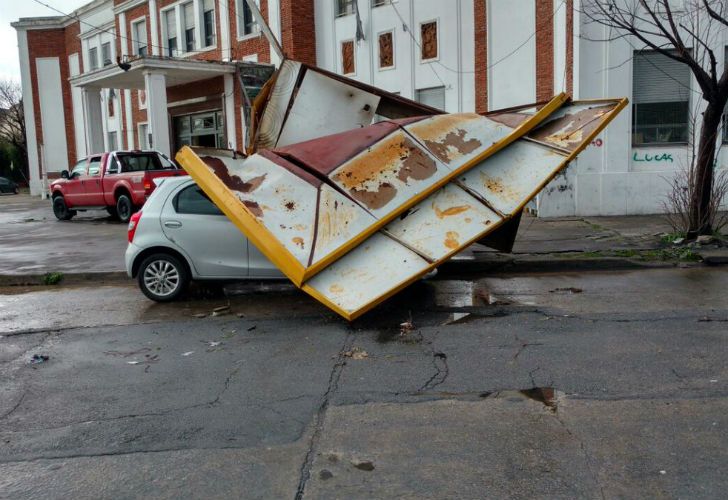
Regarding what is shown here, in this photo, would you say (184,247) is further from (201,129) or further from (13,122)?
(13,122)

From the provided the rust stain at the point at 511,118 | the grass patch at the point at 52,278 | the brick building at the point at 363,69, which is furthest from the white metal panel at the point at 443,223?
the brick building at the point at 363,69

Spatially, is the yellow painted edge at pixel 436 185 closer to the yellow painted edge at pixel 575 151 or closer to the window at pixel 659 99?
the yellow painted edge at pixel 575 151

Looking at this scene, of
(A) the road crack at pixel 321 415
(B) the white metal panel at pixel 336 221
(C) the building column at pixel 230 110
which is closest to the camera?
(A) the road crack at pixel 321 415

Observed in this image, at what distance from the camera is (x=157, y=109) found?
2220cm

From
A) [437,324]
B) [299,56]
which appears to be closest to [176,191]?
[437,324]

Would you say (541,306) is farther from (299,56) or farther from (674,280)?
(299,56)

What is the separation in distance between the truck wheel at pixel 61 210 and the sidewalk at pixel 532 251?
11.3 feet

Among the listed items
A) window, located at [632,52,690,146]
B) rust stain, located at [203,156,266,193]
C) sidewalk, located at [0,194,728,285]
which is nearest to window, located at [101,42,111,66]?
sidewalk, located at [0,194,728,285]

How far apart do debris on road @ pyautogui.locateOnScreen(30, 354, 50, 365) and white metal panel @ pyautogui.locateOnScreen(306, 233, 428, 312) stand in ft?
8.21

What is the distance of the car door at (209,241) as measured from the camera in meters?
8.06

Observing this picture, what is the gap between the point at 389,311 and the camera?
7328 millimetres

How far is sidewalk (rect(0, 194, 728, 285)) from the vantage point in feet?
32.4

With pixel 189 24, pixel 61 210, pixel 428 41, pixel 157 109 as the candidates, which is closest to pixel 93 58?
pixel 189 24

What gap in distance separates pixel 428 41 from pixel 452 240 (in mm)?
14454
